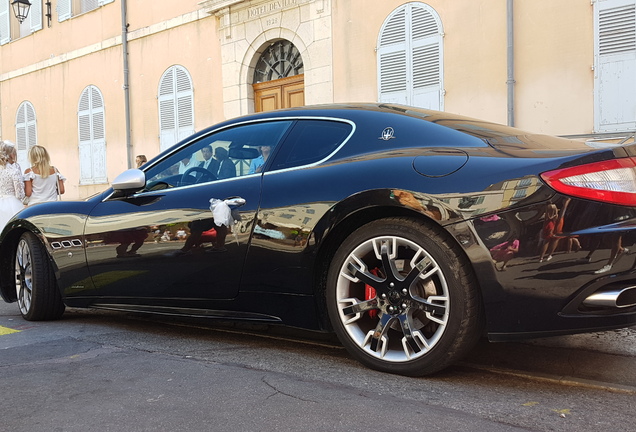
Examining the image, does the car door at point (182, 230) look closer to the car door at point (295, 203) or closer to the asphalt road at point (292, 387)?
the car door at point (295, 203)

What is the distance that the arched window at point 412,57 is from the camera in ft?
33.9

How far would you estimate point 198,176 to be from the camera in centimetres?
374

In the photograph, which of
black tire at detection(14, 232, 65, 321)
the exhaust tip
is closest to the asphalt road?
the exhaust tip

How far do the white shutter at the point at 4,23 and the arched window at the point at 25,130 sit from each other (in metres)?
2.00

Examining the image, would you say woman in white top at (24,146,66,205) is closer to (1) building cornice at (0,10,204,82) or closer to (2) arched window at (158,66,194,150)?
(2) arched window at (158,66,194,150)

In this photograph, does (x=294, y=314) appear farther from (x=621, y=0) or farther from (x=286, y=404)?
(x=621, y=0)

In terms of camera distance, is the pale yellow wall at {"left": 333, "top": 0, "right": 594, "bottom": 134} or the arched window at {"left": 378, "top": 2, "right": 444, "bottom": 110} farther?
the arched window at {"left": 378, "top": 2, "right": 444, "bottom": 110}

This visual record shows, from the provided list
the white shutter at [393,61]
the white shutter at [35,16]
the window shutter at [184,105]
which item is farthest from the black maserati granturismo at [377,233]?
the white shutter at [35,16]

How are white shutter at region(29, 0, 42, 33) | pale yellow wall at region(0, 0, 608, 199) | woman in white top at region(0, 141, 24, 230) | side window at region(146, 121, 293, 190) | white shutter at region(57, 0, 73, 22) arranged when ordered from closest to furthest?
side window at region(146, 121, 293, 190), woman in white top at region(0, 141, 24, 230), pale yellow wall at region(0, 0, 608, 199), white shutter at region(57, 0, 73, 22), white shutter at region(29, 0, 42, 33)

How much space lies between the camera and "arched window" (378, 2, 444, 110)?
33.9 feet

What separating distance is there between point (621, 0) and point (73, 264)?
7419 millimetres

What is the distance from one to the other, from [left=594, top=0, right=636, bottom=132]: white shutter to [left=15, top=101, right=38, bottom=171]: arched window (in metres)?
14.7

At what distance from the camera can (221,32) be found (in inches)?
527

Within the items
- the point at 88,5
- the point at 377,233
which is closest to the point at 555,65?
the point at 377,233
